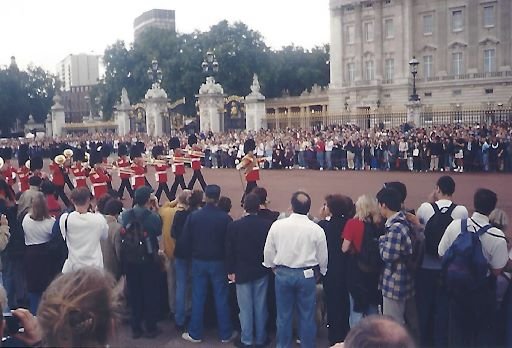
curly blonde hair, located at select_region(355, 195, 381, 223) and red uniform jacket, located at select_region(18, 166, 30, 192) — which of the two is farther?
red uniform jacket, located at select_region(18, 166, 30, 192)

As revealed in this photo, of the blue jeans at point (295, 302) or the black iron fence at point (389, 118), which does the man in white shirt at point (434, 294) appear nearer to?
the blue jeans at point (295, 302)

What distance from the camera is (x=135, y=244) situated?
695 centimetres

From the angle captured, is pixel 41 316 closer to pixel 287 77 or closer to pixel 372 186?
pixel 372 186

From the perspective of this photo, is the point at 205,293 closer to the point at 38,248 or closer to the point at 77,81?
the point at 38,248

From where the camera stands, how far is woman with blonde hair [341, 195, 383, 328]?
606 centimetres

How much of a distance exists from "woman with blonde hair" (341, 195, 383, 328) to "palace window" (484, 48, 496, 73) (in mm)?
51903

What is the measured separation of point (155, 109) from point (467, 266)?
3958 cm

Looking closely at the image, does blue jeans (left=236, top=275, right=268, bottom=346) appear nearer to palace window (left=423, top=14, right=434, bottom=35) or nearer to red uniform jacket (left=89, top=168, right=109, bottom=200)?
red uniform jacket (left=89, top=168, right=109, bottom=200)

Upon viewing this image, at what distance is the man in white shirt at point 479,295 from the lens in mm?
5543

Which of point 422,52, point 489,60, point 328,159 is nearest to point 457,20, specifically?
point 422,52

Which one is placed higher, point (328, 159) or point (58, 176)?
point (58, 176)

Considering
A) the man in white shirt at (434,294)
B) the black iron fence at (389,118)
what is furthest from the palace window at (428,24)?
the man in white shirt at (434,294)

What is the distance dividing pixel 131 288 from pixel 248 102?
32545 mm

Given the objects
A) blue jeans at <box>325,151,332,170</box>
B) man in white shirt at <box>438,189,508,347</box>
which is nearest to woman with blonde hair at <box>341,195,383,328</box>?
man in white shirt at <box>438,189,508,347</box>
